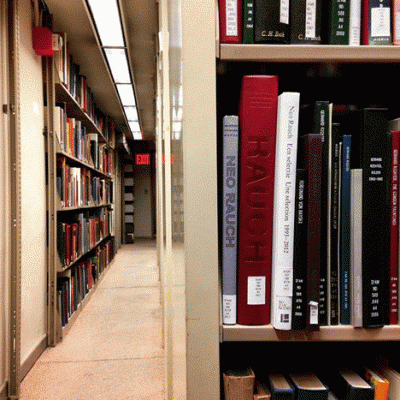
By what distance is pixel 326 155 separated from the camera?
2.13 ft

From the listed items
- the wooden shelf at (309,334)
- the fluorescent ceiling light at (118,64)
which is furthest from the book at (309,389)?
Result: the fluorescent ceiling light at (118,64)

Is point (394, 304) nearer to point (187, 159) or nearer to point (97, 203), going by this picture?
point (187, 159)

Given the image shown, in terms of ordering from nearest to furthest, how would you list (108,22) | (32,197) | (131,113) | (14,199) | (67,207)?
(14,199)
(32,197)
(108,22)
(67,207)
(131,113)

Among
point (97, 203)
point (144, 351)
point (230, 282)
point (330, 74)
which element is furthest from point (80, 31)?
point (230, 282)

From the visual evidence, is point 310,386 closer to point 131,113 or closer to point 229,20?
point 229,20

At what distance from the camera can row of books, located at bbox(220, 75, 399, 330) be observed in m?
0.63

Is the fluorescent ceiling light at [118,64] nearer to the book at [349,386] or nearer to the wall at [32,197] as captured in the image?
the wall at [32,197]

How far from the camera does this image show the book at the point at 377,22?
26.9 inches

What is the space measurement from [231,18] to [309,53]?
149 millimetres

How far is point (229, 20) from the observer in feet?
2.14

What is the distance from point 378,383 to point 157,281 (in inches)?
169

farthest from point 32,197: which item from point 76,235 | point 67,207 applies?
point 76,235

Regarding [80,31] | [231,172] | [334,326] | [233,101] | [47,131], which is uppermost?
[80,31]

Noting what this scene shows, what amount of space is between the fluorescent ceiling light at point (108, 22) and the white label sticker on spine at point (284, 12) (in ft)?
7.00
